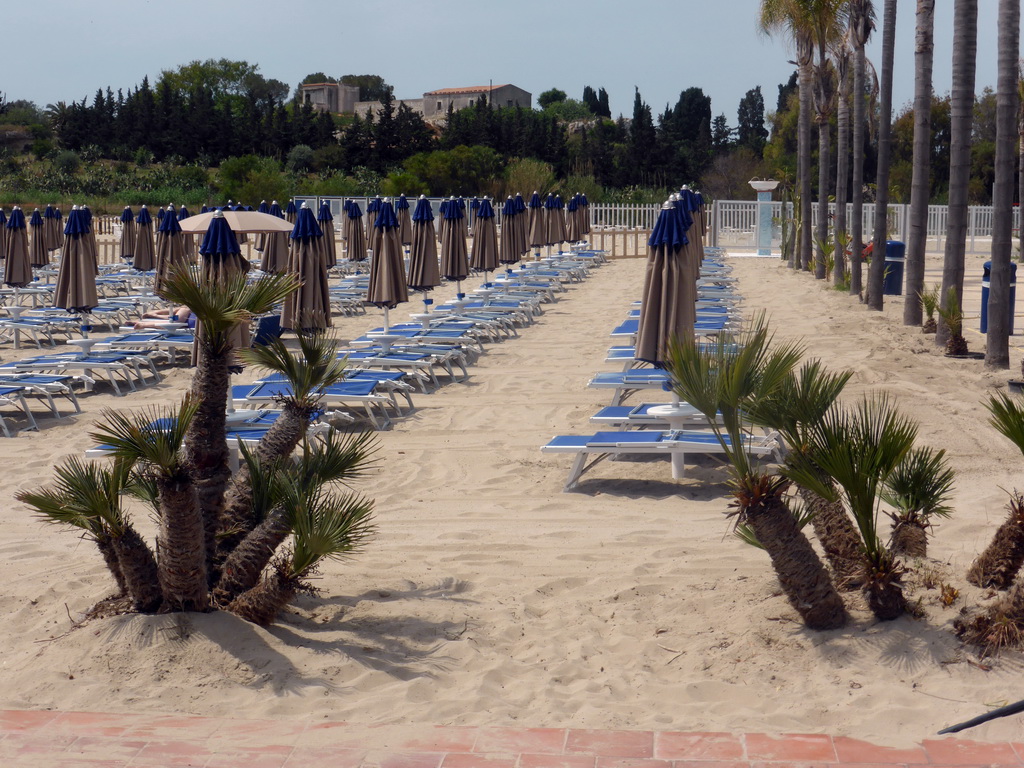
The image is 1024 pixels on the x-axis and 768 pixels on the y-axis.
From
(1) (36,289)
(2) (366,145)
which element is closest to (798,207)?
(1) (36,289)

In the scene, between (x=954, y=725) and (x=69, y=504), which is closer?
(x=954, y=725)

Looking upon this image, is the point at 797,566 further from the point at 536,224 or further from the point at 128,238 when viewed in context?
the point at 128,238

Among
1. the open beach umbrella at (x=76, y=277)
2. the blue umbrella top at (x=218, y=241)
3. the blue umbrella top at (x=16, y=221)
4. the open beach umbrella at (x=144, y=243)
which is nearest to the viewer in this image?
the blue umbrella top at (x=218, y=241)

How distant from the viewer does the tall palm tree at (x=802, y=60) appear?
21750 millimetres

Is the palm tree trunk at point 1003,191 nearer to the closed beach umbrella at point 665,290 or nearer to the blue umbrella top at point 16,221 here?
the closed beach umbrella at point 665,290

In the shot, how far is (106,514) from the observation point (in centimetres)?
426

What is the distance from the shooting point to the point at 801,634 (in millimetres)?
4438

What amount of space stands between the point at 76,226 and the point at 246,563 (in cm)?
1009

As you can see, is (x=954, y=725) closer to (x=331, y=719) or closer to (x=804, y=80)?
(x=331, y=719)

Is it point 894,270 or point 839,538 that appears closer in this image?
point 839,538

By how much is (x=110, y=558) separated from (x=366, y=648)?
1.18m

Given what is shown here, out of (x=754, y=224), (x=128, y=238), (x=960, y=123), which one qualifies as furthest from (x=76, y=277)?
(x=754, y=224)

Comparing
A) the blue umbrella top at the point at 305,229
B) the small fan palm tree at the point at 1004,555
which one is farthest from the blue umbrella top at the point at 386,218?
the small fan palm tree at the point at 1004,555

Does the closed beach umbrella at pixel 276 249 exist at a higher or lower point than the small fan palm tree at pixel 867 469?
higher
